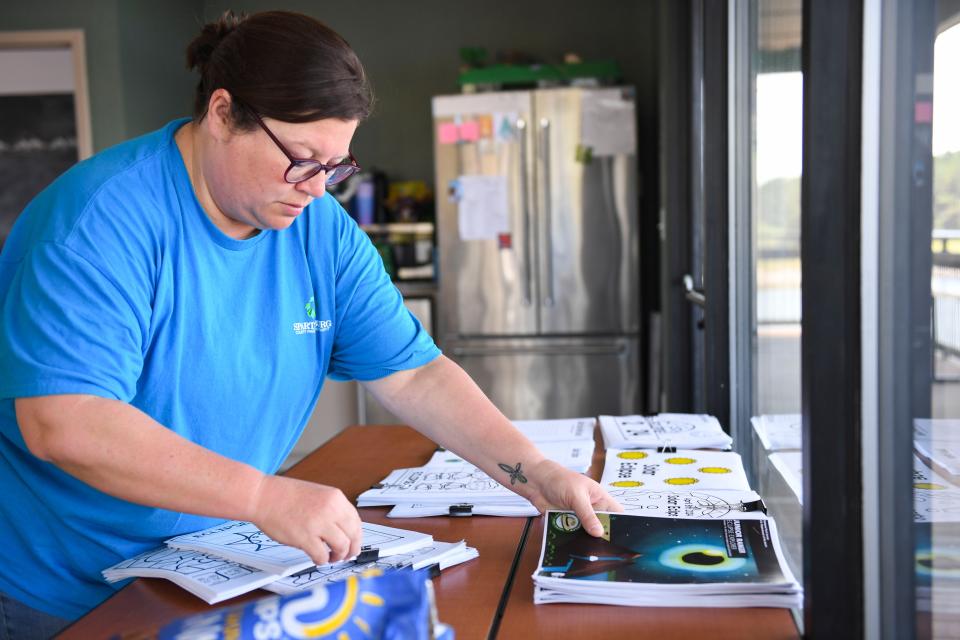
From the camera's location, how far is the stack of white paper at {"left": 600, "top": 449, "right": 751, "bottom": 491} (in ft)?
4.74

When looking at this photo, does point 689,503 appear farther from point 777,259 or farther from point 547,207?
point 547,207

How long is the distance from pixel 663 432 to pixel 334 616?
3.89 ft

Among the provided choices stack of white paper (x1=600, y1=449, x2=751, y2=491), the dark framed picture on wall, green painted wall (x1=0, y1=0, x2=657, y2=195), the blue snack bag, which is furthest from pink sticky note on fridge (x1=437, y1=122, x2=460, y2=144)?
the blue snack bag

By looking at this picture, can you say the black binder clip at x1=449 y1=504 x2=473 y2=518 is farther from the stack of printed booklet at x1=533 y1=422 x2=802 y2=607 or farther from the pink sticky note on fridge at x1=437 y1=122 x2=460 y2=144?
the pink sticky note on fridge at x1=437 y1=122 x2=460 y2=144

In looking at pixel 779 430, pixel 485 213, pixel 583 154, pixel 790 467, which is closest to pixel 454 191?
pixel 485 213

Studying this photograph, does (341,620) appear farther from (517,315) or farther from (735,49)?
(517,315)

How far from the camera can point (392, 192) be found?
489 centimetres

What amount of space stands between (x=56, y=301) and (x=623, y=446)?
1061 millimetres

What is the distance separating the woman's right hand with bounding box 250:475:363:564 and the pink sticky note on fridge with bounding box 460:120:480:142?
132 inches

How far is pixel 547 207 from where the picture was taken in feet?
13.8

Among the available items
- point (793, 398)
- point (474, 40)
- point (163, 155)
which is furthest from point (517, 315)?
point (163, 155)

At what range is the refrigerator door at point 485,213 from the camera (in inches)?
165

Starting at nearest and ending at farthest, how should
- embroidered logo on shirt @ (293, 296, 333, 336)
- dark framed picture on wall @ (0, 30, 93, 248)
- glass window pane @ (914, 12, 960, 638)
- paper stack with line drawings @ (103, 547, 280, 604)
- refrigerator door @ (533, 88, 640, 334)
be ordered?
glass window pane @ (914, 12, 960, 638) < paper stack with line drawings @ (103, 547, 280, 604) < embroidered logo on shirt @ (293, 296, 333, 336) < refrigerator door @ (533, 88, 640, 334) < dark framed picture on wall @ (0, 30, 93, 248)

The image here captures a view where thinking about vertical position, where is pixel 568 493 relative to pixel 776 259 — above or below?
below
